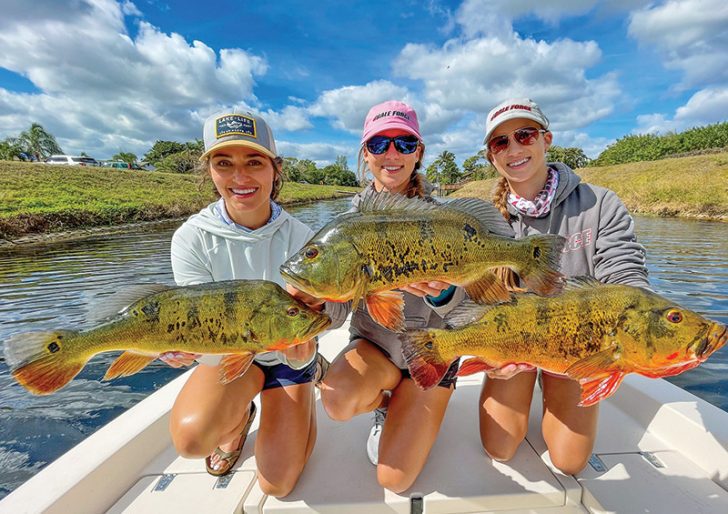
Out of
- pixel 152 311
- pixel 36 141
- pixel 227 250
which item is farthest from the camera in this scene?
pixel 36 141

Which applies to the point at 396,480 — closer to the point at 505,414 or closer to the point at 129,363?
the point at 505,414

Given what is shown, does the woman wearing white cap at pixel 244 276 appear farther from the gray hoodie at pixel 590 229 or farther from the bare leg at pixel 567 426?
the gray hoodie at pixel 590 229

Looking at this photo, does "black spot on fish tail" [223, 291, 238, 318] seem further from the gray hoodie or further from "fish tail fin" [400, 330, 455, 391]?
the gray hoodie

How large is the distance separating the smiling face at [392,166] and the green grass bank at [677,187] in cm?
2276

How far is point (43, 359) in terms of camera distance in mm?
2219

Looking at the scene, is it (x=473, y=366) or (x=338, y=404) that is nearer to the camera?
(x=473, y=366)

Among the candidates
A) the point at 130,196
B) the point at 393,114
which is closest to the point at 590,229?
the point at 393,114

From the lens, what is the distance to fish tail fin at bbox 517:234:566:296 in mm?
2508

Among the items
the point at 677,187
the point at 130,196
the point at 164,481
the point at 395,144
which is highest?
the point at 677,187

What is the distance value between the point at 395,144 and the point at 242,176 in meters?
1.38

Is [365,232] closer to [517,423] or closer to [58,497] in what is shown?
[517,423]

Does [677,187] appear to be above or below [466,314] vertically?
above

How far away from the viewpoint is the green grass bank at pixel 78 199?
22.4 metres

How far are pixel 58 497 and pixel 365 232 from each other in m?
2.62
